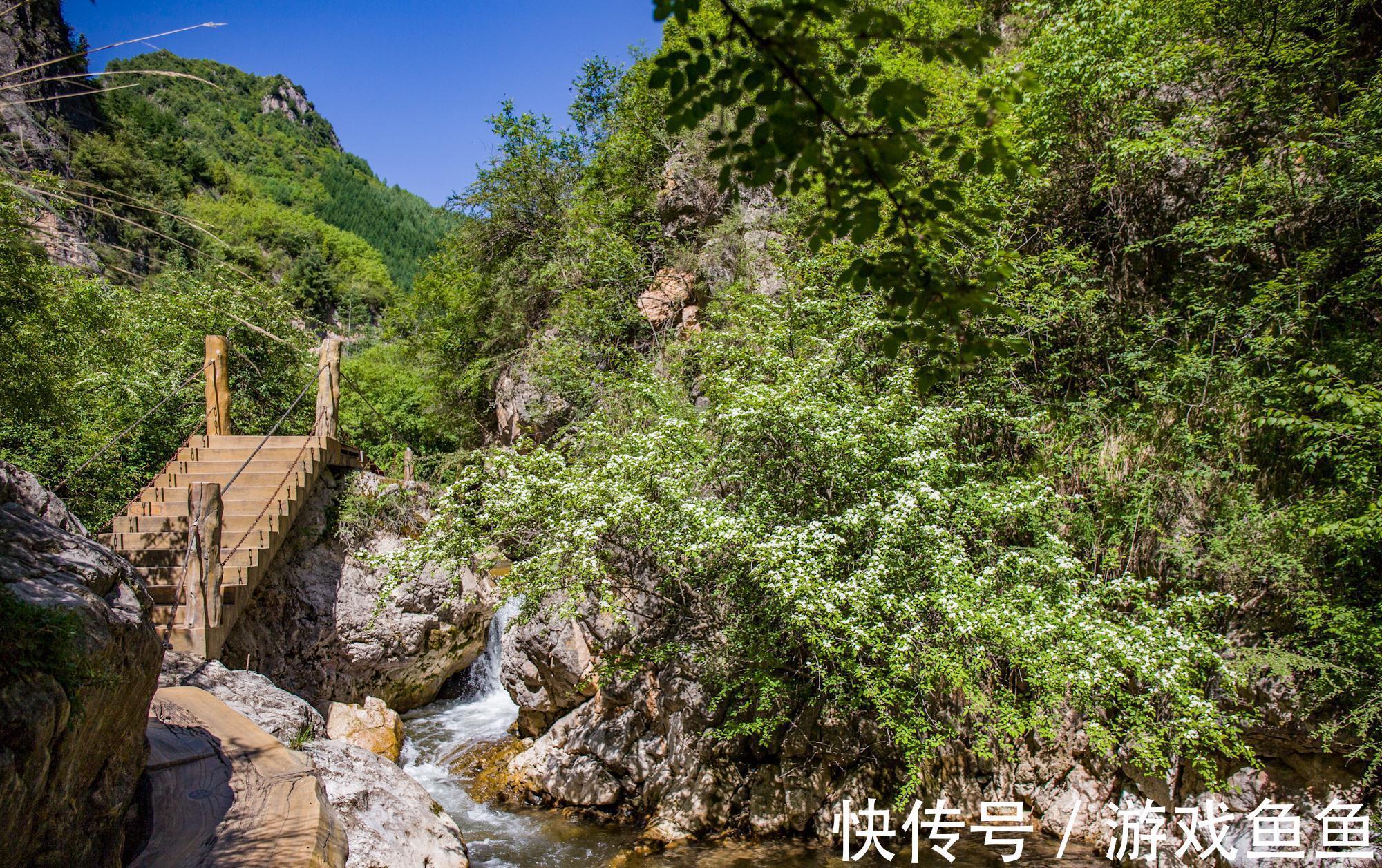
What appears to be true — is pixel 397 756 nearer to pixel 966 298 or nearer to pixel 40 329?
pixel 40 329

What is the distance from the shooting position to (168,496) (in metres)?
9.09

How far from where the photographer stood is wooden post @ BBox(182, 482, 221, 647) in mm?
7180

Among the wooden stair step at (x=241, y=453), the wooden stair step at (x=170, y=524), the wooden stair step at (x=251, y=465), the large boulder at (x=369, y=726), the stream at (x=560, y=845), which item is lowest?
the stream at (x=560, y=845)

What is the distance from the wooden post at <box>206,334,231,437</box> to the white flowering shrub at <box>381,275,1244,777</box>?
5.07 metres

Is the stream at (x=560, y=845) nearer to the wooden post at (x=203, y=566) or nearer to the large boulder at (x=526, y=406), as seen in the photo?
the wooden post at (x=203, y=566)

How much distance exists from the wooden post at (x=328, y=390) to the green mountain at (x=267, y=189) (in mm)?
8498

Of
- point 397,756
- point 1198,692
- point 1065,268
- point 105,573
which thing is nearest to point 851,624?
point 1198,692

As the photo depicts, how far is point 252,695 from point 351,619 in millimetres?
5649

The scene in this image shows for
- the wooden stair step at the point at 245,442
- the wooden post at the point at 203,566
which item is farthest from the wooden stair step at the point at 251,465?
the wooden post at the point at 203,566

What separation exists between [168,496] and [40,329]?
2.48 metres

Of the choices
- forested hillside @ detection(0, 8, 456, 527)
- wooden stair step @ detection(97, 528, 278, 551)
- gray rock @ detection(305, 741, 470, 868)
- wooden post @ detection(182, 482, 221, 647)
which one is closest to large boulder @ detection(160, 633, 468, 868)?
gray rock @ detection(305, 741, 470, 868)

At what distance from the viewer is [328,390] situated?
10.5m

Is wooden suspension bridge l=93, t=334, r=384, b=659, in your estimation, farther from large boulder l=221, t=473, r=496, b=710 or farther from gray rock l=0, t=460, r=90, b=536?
gray rock l=0, t=460, r=90, b=536

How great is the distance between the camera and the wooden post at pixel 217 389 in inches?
398
